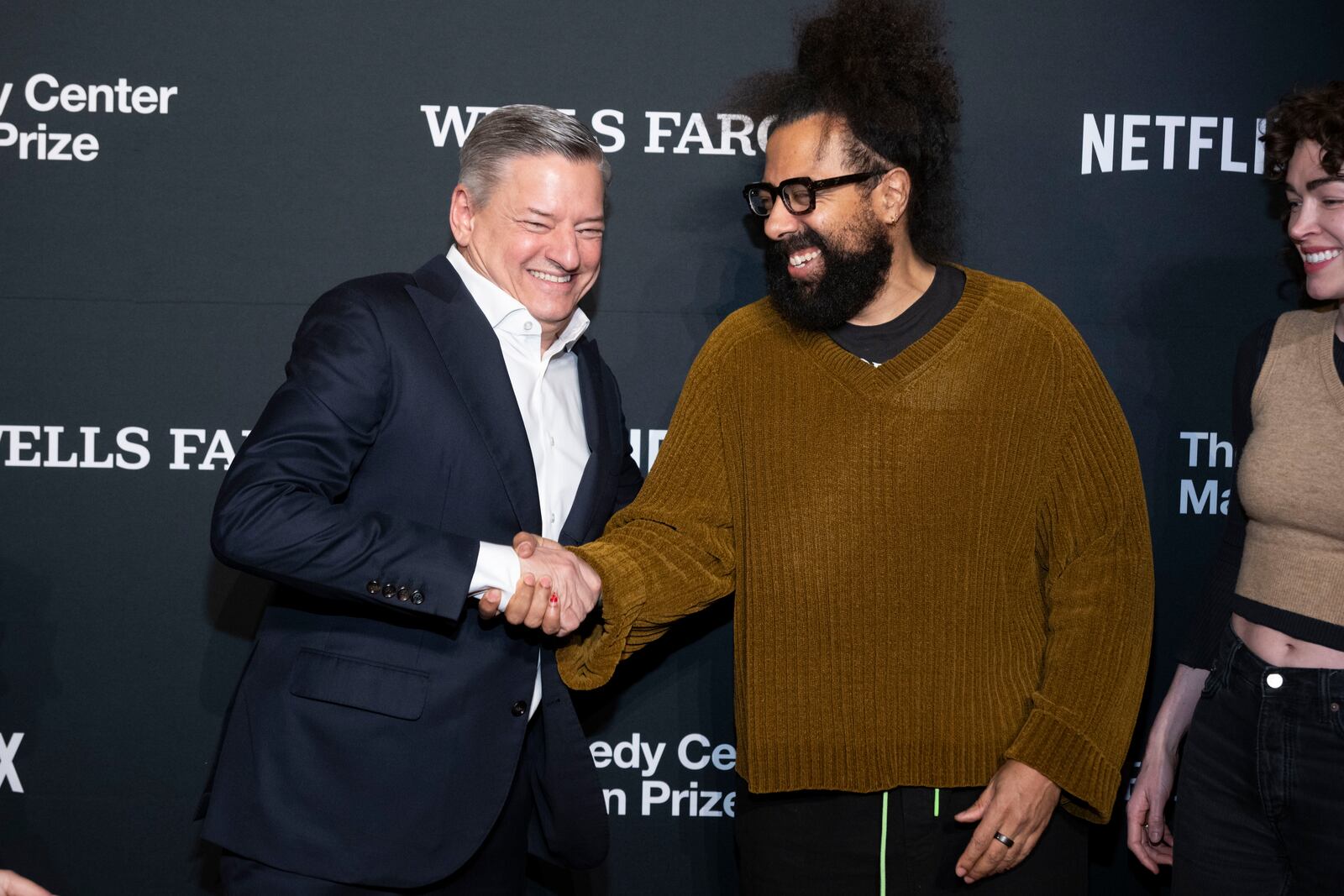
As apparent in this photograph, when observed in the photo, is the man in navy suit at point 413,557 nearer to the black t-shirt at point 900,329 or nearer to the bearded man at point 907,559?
the bearded man at point 907,559

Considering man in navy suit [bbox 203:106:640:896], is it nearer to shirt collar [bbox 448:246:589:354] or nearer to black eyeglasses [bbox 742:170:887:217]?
shirt collar [bbox 448:246:589:354]

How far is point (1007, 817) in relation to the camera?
1.94 metres

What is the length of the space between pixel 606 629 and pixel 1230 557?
4.17 feet

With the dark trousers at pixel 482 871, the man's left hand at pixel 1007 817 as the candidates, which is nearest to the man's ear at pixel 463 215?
the dark trousers at pixel 482 871

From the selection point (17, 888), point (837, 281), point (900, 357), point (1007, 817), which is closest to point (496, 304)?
point (837, 281)

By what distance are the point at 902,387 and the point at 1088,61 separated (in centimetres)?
131

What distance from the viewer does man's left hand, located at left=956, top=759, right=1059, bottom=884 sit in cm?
194

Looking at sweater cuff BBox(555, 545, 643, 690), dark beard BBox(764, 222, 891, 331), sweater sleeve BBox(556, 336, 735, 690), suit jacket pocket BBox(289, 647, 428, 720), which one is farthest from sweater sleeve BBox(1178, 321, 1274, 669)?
suit jacket pocket BBox(289, 647, 428, 720)

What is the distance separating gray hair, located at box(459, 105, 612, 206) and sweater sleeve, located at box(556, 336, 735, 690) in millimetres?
483

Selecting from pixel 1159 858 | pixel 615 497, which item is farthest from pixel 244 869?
pixel 1159 858

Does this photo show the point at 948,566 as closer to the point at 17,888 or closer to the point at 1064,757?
the point at 1064,757

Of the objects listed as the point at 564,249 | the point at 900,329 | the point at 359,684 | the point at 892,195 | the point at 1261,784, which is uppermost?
the point at 892,195

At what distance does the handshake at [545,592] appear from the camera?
1.93m

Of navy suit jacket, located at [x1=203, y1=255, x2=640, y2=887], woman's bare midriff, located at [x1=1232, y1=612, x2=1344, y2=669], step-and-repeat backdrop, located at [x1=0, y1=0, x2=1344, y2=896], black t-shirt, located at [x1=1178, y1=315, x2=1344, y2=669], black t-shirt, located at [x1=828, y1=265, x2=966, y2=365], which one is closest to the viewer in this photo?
navy suit jacket, located at [x1=203, y1=255, x2=640, y2=887]
